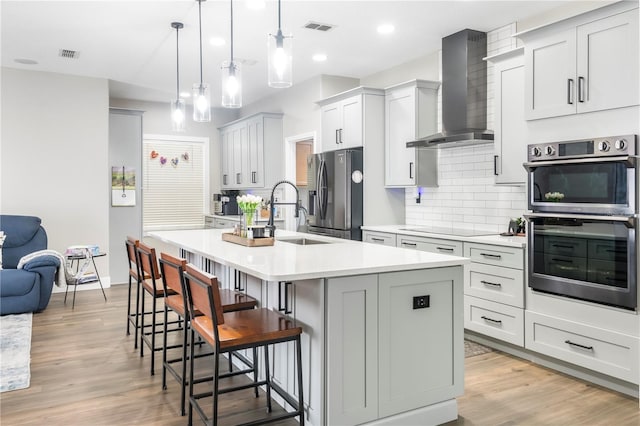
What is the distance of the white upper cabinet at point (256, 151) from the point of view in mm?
7141

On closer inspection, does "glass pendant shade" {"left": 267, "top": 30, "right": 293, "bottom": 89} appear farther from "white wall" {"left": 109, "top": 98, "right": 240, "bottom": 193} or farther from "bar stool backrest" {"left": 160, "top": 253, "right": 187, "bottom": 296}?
"white wall" {"left": 109, "top": 98, "right": 240, "bottom": 193}

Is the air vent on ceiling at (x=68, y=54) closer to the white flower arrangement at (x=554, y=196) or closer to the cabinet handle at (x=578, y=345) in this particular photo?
the white flower arrangement at (x=554, y=196)

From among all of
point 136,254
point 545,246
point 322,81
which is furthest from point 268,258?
point 322,81

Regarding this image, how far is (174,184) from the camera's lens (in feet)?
27.9

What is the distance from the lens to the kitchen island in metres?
2.36

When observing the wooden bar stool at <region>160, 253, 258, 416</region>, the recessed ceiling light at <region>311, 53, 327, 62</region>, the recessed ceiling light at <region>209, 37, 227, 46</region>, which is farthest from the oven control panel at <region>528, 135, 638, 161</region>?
the recessed ceiling light at <region>209, 37, 227, 46</region>

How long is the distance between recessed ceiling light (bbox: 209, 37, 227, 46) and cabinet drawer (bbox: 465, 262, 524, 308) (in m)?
3.32

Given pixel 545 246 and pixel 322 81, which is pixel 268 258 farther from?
pixel 322 81

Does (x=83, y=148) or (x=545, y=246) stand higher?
(x=83, y=148)

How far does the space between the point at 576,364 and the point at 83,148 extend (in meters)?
6.08

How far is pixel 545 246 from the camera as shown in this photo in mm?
3469

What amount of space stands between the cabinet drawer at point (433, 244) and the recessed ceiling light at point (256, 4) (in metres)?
2.46

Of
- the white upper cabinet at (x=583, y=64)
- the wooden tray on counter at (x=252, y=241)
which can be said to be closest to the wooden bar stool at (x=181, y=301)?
the wooden tray on counter at (x=252, y=241)

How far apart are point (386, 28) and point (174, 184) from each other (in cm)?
521
